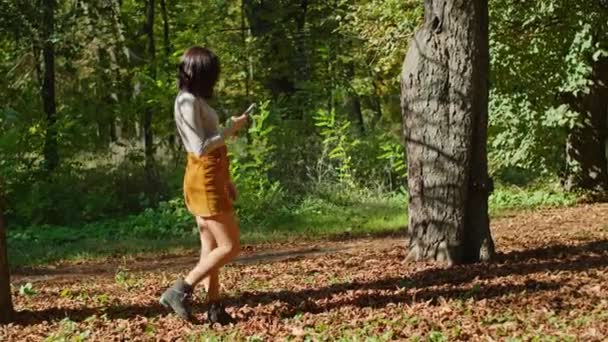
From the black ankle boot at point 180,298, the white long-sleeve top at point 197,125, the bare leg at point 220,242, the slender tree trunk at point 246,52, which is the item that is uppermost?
the slender tree trunk at point 246,52

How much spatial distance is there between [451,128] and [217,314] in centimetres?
276

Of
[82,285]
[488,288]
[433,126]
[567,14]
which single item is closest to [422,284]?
[488,288]

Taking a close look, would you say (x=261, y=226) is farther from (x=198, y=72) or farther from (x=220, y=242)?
(x=198, y=72)

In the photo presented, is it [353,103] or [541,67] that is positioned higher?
[353,103]

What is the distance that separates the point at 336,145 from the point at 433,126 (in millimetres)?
10436

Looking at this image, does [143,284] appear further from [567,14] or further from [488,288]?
[567,14]

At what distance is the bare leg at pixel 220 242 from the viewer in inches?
218

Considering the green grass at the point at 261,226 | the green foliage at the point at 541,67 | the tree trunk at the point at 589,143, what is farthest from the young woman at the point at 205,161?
the tree trunk at the point at 589,143

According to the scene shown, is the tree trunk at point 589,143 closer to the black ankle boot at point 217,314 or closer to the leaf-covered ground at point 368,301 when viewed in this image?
the leaf-covered ground at point 368,301

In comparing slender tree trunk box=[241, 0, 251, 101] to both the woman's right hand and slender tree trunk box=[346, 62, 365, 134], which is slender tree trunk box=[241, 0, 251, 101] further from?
the woman's right hand

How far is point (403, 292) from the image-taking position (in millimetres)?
6516

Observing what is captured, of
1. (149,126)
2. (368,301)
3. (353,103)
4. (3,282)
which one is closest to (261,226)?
(149,126)

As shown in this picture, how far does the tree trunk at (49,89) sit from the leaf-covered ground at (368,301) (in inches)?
357

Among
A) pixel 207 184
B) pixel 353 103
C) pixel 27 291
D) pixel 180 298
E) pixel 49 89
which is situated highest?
pixel 49 89
